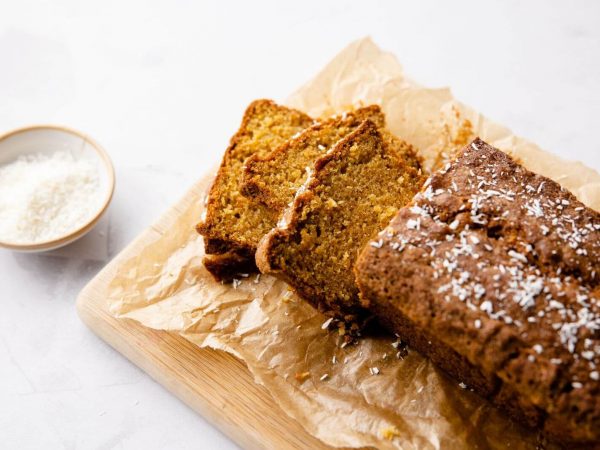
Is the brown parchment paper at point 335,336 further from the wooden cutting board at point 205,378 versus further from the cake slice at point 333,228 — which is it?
the cake slice at point 333,228

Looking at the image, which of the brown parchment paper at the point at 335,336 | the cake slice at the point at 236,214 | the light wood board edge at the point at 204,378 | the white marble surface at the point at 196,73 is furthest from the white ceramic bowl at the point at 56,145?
the cake slice at the point at 236,214

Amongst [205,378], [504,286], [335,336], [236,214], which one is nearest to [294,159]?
[236,214]

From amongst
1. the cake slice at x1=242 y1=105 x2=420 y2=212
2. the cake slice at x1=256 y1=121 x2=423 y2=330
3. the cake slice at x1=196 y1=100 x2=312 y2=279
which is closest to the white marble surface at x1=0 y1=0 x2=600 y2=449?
the cake slice at x1=196 y1=100 x2=312 y2=279

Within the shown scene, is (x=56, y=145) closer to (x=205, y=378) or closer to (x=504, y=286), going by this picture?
(x=205, y=378)

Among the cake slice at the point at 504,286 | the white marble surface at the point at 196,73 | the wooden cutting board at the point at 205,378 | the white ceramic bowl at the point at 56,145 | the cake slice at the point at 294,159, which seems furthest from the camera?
the white marble surface at the point at 196,73

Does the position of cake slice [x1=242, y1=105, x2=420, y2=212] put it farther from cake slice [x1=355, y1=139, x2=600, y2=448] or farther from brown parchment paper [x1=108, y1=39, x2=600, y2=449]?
cake slice [x1=355, y1=139, x2=600, y2=448]

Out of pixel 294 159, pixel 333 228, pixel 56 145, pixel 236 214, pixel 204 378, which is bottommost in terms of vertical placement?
pixel 204 378
